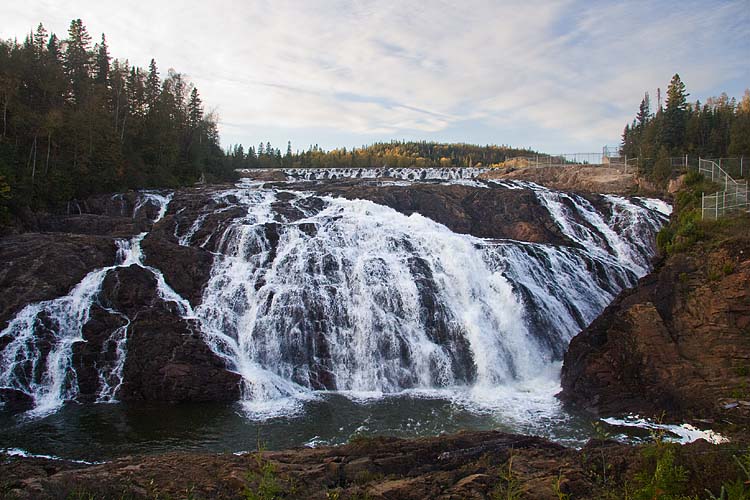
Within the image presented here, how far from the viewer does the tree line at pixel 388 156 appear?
114375mm

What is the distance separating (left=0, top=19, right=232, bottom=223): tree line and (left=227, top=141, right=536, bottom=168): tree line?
4379 cm

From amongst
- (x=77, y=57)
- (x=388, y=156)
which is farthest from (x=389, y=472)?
(x=388, y=156)

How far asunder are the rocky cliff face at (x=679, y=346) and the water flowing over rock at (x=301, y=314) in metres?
2.69

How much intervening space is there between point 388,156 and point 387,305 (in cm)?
11450

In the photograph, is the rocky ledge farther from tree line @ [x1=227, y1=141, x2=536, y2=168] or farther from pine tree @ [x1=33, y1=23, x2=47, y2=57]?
tree line @ [x1=227, y1=141, x2=536, y2=168]

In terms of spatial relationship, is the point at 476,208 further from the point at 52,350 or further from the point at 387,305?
the point at 52,350

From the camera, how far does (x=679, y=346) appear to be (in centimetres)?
1623

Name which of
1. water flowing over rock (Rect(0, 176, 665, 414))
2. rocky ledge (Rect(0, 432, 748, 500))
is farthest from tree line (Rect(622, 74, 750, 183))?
rocky ledge (Rect(0, 432, 748, 500))

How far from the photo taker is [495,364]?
19.8 m

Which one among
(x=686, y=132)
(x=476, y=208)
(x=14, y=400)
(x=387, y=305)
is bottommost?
(x=14, y=400)

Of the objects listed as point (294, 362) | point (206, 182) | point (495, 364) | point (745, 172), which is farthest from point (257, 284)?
point (745, 172)

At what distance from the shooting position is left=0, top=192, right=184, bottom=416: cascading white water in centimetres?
1686

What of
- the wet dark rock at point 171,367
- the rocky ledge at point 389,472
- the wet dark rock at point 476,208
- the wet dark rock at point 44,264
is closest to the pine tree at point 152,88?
the wet dark rock at point 476,208

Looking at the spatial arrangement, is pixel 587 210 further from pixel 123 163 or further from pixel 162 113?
pixel 162 113
